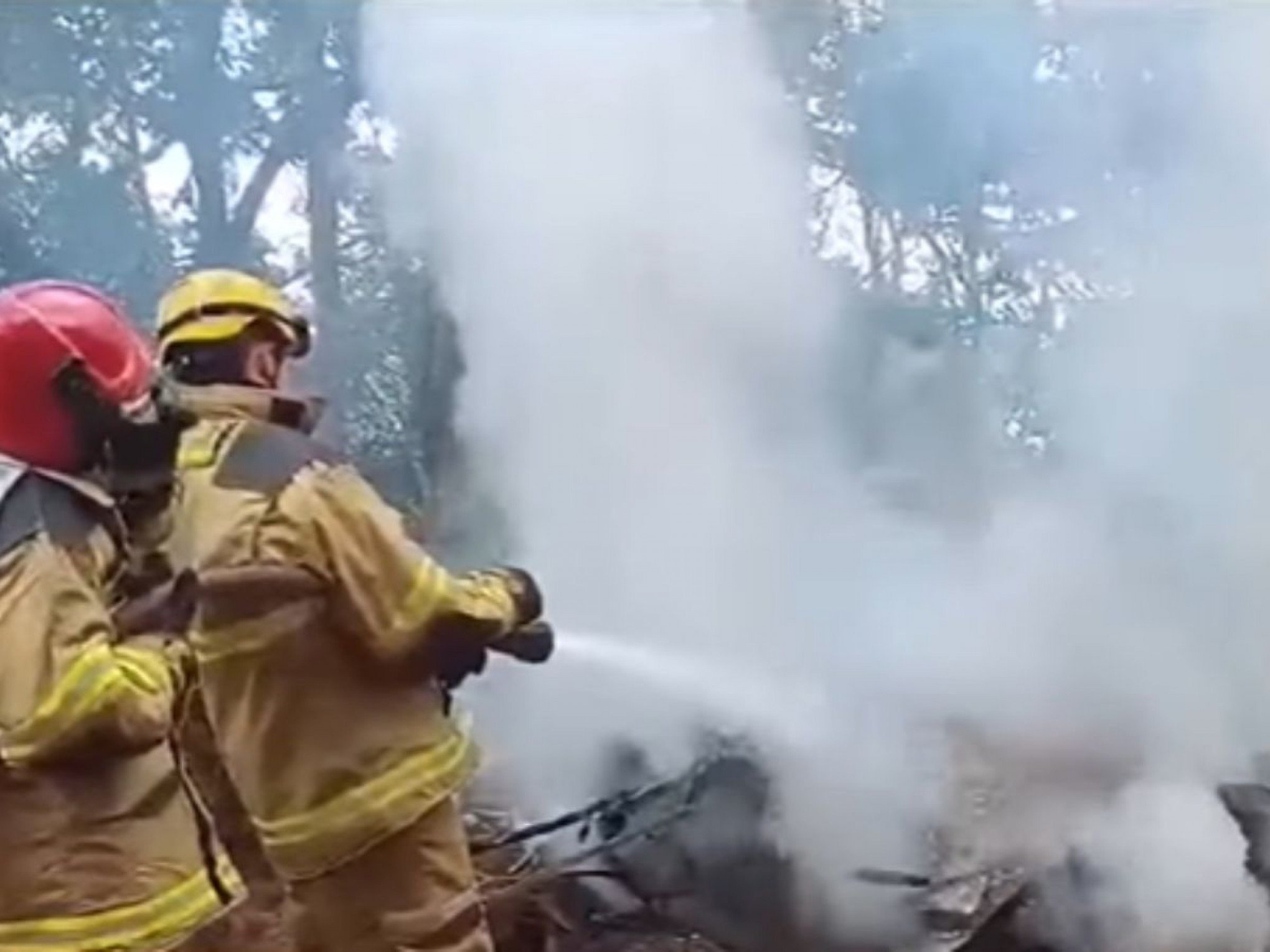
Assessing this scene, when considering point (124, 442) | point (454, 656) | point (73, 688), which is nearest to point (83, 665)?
point (73, 688)

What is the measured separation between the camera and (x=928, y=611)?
4996 millimetres

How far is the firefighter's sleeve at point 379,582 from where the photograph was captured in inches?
129

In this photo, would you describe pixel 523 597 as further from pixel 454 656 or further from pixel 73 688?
pixel 73 688

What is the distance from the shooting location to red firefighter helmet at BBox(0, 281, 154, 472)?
9.23ft

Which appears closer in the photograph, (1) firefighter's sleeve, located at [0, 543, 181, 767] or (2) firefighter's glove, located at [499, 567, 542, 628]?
(1) firefighter's sleeve, located at [0, 543, 181, 767]

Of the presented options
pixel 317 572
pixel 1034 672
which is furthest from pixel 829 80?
pixel 317 572

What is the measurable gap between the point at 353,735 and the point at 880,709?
5.50 ft

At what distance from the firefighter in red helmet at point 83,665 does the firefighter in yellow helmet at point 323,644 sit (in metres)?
0.40

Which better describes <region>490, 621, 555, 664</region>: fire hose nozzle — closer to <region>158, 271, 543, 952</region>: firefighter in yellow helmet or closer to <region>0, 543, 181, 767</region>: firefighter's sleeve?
<region>158, 271, 543, 952</region>: firefighter in yellow helmet

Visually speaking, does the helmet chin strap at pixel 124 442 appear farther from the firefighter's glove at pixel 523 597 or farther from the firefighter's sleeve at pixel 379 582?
the firefighter's glove at pixel 523 597

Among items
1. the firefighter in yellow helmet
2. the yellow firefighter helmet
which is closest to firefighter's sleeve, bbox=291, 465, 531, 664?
the firefighter in yellow helmet

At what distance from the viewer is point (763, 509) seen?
5.23m

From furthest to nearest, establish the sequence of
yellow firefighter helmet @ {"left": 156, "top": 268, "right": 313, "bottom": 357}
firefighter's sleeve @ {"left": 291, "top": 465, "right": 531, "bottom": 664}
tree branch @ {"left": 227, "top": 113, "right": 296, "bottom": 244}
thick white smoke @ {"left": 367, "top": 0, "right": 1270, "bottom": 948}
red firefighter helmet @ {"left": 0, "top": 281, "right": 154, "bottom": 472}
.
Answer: tree branch @ {"left": 227, "top": 113, "right": 296, "bottom": 244}
thick white smoke @ {"left": 367, "top": 0, "right": 1270, "bottom": 948}
yellow firefighter helmet @ {"left": 156, "top": 268, "right": 313, "bottom": 357}
firefighter's sleeve @ {"left": 291, "top": 465, "right": 531, "bottom": 664}
red firefighter helmet @ {"left": 0, "top": 281, "right": 154, "bottom": 472}

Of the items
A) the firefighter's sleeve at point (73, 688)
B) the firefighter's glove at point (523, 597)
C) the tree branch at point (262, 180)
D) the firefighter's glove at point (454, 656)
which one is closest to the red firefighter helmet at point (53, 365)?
the firefighter's sleeve at point (73, 688)
